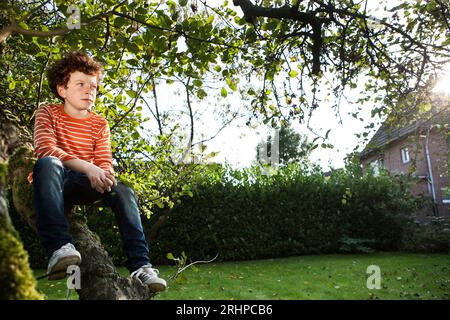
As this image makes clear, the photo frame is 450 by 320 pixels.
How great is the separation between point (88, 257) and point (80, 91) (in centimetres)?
119

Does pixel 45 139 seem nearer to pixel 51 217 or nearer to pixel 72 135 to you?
pixel 72 135

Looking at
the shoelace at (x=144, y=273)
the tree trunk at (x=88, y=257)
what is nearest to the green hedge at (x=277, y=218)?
the tree trunk at (x=88, y=257)

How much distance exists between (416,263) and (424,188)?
16.9 metres

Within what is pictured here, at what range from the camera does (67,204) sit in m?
2.41

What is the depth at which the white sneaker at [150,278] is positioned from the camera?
1962mm

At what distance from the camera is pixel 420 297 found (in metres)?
7.39

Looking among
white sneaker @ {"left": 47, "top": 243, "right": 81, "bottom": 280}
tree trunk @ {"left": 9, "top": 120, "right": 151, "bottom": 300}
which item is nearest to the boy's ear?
tree trunk @ {"left": 9, "top": 120, "right": 151, "bottom": 300}

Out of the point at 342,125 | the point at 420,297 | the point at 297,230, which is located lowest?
the point at 420,297

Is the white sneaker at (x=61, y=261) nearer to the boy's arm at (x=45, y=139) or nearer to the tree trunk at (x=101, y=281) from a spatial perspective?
the tree trunk at (x=101, y=281)

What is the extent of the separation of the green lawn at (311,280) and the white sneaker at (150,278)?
17.7ft

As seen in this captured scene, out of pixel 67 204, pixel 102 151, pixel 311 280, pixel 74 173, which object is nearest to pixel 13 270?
pixel 74 173
